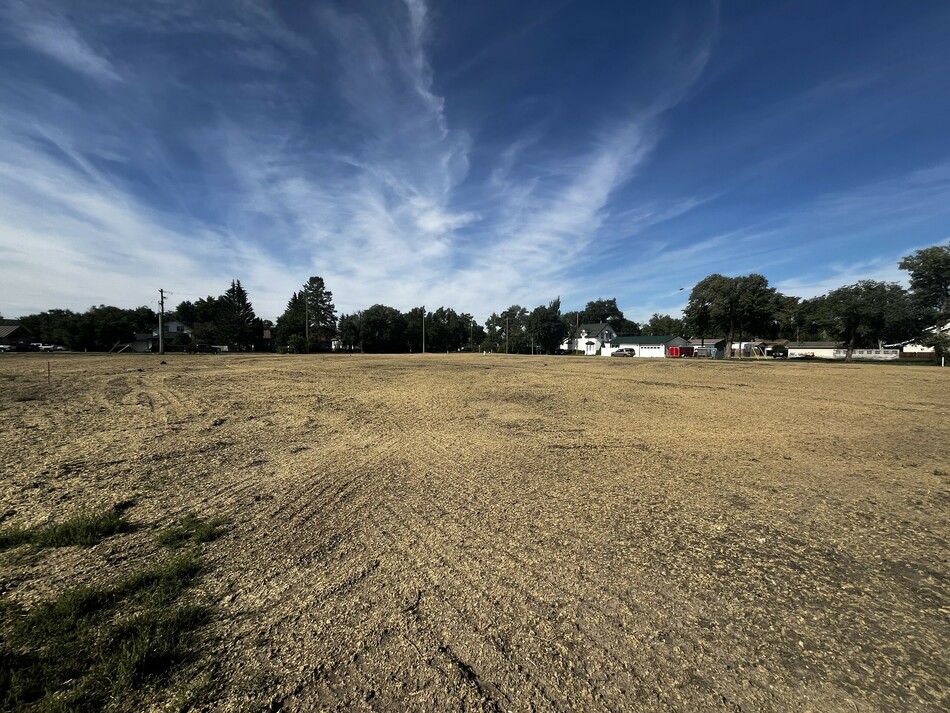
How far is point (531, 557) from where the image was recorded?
3844mm

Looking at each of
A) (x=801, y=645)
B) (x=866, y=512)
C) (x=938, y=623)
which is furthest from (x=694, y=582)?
(x=866, y=512)

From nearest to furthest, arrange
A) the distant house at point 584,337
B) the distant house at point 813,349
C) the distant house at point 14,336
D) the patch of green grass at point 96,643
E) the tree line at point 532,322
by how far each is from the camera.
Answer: the patch of green grass at point 96,643 < the tree line at point 532,322 < the distant house at point 813,349 < the distant house at point 14,336 < the distant house at point 584,337

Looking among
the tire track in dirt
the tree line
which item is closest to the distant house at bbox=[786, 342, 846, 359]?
the tree line

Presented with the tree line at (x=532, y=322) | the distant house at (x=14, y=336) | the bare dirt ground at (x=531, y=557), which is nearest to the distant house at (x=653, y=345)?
the tree line at (x=532, y=322)

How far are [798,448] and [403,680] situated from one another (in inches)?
356

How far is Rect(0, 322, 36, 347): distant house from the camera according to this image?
255 feet

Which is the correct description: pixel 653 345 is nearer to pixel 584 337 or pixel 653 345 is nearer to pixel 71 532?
pixel 584 337

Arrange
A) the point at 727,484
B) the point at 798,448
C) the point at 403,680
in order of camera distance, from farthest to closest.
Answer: the point at 798,448
the point at 727,484
the point at 403,680

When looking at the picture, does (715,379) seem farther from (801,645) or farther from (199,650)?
(199,650)

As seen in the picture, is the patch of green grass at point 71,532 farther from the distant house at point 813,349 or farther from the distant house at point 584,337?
the distant house at point 584,337

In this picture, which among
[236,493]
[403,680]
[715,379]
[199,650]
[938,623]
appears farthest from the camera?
[715,379]

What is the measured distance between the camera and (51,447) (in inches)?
281

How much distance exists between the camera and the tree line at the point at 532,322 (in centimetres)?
4897

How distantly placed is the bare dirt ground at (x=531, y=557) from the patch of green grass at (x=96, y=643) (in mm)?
263
